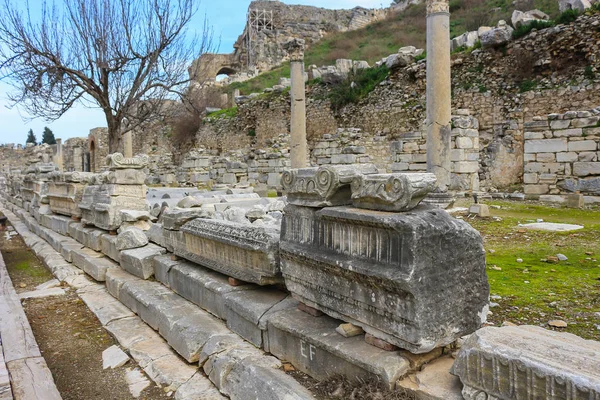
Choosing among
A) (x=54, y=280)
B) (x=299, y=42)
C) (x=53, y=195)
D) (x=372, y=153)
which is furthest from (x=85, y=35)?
(x=372, y=153)

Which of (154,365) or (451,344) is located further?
(154,365)

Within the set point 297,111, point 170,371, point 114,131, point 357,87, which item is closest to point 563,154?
point 297,111

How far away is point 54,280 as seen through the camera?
5.88m

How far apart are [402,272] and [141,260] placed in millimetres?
3500

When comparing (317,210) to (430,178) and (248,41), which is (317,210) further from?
(248,41)

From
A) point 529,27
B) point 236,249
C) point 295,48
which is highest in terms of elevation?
point 529,27

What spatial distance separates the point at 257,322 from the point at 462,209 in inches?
273

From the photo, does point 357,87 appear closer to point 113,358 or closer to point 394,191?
point 113,358

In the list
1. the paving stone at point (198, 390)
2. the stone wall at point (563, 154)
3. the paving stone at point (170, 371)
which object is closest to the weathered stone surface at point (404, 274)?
the paving stone at point (198, 390)

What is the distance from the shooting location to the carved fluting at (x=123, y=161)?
649cm

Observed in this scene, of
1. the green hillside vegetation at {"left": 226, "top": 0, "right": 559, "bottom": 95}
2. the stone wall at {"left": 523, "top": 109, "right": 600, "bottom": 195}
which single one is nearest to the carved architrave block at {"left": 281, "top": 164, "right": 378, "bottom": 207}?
the stone wall at {"left": 523, "top": 109, "right": 600, "bottom": 195}

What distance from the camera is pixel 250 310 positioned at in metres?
3.01

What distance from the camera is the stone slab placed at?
2.78m

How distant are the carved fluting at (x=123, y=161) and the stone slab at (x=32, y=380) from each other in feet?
12.1
